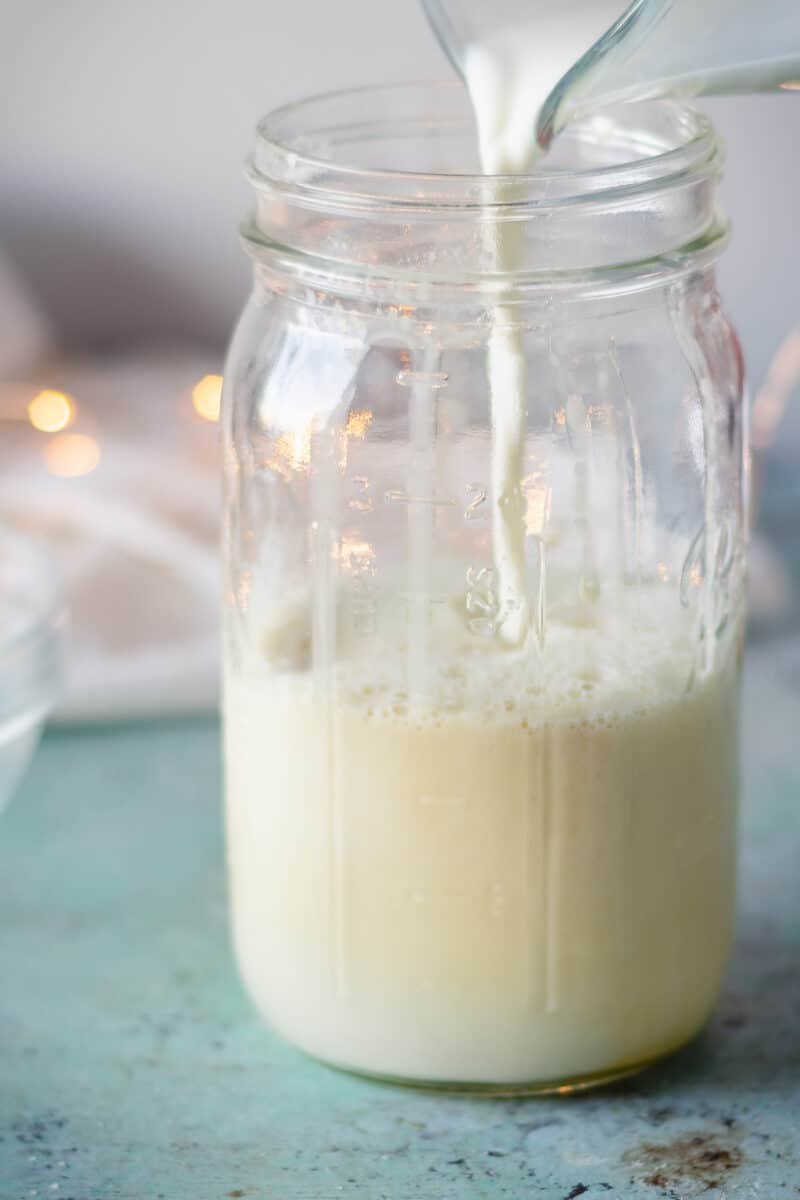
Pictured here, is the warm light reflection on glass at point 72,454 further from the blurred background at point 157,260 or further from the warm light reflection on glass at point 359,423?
the warm light reflection on glass at point 359,423

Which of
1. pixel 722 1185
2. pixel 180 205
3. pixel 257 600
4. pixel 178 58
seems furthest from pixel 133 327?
pixel 722 1185

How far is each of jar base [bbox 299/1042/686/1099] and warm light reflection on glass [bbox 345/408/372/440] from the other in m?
0.30

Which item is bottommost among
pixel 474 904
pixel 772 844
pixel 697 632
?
pixel 772 844

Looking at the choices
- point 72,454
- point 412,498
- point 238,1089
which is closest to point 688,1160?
point 238,1089

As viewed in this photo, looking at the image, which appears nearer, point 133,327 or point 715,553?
point 715,553

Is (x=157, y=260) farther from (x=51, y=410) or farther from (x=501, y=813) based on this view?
(x=501, y=813)

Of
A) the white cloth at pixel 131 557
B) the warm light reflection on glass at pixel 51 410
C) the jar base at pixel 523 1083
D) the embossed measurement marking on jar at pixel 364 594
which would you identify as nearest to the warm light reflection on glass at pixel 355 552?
the embossed measurement marking on jar at pixel 364 594

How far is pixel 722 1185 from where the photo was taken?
67cm

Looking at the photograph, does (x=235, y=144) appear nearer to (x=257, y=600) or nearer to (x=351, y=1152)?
(x=257, y=600)

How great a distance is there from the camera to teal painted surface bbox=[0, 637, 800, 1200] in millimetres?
675

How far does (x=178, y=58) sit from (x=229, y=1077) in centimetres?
96

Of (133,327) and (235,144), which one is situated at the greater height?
(235,144)

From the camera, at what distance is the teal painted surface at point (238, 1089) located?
68 centimetres

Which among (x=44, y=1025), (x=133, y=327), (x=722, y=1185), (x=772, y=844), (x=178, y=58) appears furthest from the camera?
(x=133, y=327)
